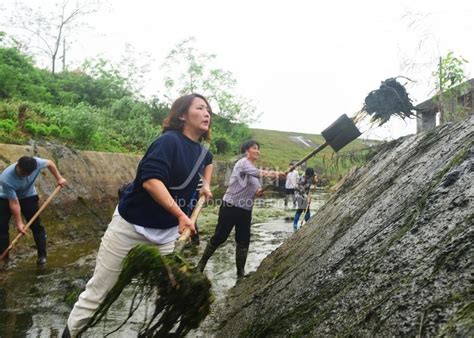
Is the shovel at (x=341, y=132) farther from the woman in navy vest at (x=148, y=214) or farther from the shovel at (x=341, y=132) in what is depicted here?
the woman in navy vest at (x=148, y=214)

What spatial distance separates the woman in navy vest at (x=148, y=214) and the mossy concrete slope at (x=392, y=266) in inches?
38.1

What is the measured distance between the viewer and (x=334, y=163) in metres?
5.60

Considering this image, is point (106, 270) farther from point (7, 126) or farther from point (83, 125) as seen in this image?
point (83, 125)

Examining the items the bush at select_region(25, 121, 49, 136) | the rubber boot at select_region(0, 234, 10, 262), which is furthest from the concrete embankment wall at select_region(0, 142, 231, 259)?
the rubber boot at select_region(0, 234, 10, 262)

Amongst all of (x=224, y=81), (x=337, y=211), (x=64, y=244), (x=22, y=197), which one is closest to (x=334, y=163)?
(x=337, y=211)

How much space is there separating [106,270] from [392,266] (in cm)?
183

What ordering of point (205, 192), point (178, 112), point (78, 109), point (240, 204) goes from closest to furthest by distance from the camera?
point (178, 112)
point (205, 192)
point (240, 204)
point (78, 109)

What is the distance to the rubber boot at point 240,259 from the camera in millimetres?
5285

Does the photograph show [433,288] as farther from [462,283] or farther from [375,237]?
[375,237]

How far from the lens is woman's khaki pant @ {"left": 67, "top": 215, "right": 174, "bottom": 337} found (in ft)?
8.40

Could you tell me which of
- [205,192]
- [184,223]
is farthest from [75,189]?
[184,223]

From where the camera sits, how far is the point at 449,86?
735 cm

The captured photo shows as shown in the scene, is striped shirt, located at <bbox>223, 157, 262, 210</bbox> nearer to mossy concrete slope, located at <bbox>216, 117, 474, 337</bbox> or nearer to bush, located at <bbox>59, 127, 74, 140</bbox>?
mossy concrete slope, located at <bbox>216, 117, 474, 337</bbox>

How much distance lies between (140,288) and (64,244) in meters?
5.34
